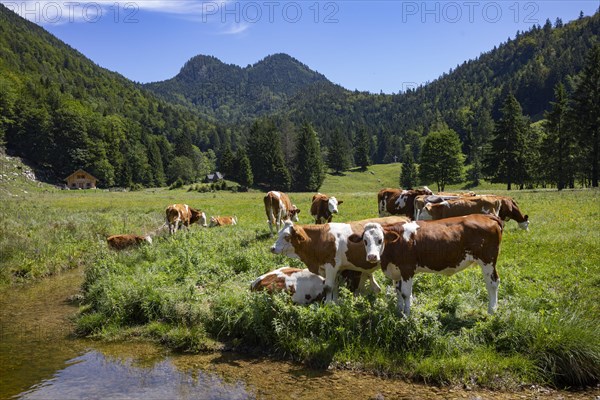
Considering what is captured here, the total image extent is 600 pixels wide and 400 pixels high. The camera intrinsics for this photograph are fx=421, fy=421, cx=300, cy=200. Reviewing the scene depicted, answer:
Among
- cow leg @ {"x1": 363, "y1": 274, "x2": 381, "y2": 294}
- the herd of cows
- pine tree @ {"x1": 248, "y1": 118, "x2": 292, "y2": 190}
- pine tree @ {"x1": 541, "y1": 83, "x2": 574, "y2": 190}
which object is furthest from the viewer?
pine tree @ {"x1": 248, "y1": 118, "x2": 292, "y2": 190}

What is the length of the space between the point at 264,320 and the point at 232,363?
114 centimetres

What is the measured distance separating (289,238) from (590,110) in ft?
169

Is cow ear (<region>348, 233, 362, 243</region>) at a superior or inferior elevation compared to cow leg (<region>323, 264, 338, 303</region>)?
superior

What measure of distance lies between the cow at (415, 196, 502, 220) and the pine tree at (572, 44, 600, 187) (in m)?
39.9

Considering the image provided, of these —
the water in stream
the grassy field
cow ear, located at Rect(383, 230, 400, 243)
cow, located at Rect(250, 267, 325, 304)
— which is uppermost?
cow ear, located at Rect(383, 230, 400, 243)

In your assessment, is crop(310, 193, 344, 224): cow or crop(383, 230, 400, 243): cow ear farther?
crop(310, 193, 344, 224): cow

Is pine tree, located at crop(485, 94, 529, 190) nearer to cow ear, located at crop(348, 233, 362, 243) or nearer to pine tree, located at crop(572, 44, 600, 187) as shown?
pine tree, located at crop(572, 44, 600, 187)

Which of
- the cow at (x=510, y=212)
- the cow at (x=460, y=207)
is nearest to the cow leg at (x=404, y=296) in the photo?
the cow at (x=460, y=207)

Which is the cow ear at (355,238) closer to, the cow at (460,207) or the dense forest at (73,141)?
the cow at (460,207)

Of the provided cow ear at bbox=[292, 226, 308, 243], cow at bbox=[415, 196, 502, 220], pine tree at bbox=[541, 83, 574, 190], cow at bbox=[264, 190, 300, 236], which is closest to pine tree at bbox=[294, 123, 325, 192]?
pine tree at bbox=[541, 83, 574, 190]

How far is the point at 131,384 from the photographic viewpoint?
7.43m

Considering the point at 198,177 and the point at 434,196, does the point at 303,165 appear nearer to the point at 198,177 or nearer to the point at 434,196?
the point at 198,177

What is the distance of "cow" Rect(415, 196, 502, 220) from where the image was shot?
16.1m

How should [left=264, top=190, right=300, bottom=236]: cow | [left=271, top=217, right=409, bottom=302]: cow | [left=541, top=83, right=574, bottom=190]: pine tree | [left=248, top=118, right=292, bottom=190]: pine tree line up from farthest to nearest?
[left=248, top=118, right=292, bottom=190]: pine tree → [left=541, top=83, right=574, bottom=190]: pine tree → [left=264, top=190, right=300, bottom=236]: cow → [left=271, top=217, right=409, bottom=302]: cow
